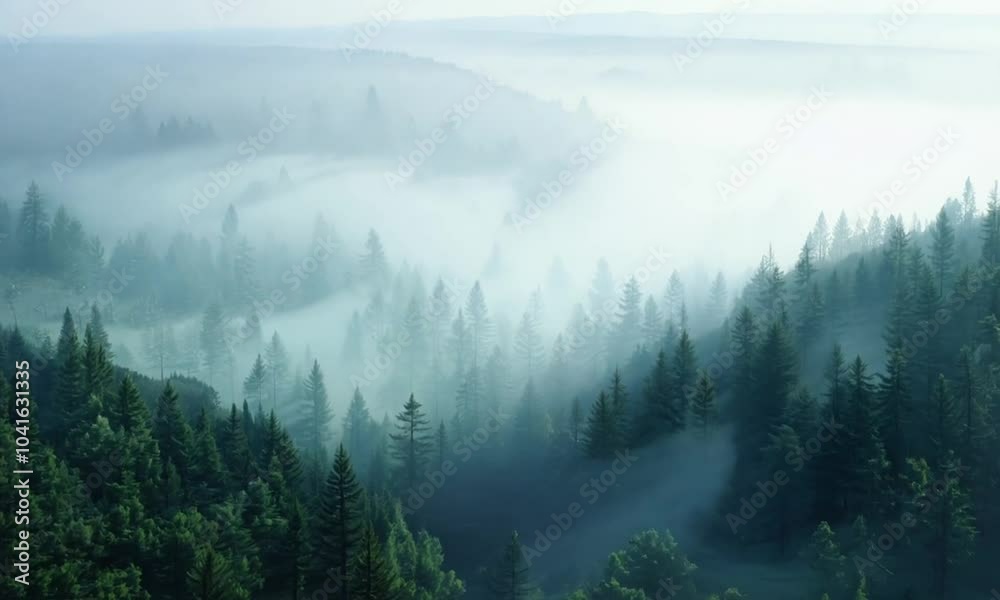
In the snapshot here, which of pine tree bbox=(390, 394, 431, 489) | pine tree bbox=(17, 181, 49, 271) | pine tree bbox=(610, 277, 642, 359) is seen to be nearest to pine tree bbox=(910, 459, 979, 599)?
pine tree bbox=(390, 394, 431, 489)

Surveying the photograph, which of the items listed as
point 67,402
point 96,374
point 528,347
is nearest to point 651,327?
point 528,347

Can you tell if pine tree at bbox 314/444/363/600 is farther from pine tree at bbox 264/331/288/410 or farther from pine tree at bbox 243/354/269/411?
pine tree at bbox 264/331/288/410

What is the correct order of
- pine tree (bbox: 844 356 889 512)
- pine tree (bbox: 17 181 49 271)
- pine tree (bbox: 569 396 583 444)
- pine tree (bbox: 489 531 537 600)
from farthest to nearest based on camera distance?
1. pine tree (bbox: 17 181 49 271)
2. pine tree (bbox: 569 396 583 444)
3. pine tree (bbox: 844 356 889 512)
4. pine tree (bbox: 489 531 537 600)

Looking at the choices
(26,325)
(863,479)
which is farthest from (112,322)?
(863,479)

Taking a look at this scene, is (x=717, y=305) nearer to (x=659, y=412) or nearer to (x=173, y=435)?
(x=659, y=412)

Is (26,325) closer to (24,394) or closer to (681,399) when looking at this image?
(24,394)
